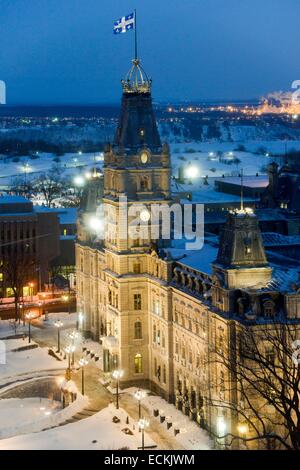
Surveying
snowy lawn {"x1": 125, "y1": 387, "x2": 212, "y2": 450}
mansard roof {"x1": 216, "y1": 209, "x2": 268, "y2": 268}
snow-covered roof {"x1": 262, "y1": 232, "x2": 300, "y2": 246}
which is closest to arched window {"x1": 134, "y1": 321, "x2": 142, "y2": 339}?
snowy lawn {"x1": 125, "y1": 387, "x2": 212, "y2": 450}

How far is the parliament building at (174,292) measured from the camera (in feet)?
190

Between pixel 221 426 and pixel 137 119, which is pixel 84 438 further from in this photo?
pixel 137 119

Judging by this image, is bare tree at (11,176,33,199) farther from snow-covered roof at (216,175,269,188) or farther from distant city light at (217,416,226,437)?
distant city light at (217,416,226,437)

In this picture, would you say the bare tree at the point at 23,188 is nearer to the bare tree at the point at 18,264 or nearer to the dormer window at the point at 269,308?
the bare tree at the point at 18,264

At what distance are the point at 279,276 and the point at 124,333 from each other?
1858 cm

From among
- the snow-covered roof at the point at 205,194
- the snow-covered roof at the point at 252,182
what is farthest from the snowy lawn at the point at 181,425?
the snow-covered roof at the point at 252,182

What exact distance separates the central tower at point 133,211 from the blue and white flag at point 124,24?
689 centimetres

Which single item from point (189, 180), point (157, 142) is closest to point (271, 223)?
point (157, 142)

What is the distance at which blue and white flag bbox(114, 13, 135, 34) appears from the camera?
79375mm

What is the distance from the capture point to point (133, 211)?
238 feet

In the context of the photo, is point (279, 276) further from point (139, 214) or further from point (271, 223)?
point (271, 223)

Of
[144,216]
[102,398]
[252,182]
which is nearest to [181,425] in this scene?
[102,398]

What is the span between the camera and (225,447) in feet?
187

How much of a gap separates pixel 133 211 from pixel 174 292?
7.55m
